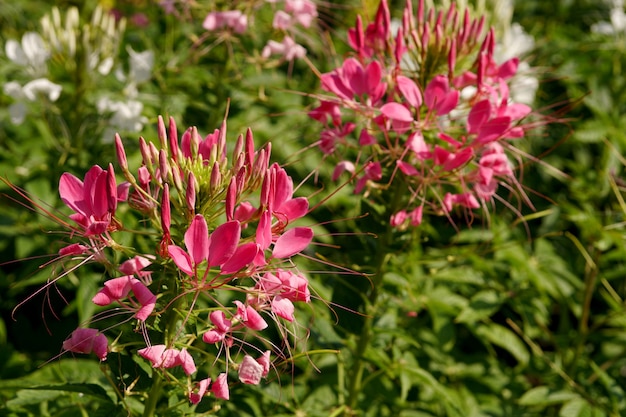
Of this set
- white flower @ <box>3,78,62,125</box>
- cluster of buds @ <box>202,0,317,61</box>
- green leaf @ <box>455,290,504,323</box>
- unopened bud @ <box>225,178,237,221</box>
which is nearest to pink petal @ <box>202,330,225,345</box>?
unopened bud @ <box>225,178,237,221</box>

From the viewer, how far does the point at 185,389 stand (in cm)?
155

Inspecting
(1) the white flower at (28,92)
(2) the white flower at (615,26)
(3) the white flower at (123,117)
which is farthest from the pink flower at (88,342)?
(2) the white flower at (615,26)

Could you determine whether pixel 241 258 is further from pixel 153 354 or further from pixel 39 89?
pixel 39 89

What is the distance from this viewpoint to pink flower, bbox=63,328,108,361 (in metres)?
1.48

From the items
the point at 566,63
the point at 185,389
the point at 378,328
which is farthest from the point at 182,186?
the point at 566,63

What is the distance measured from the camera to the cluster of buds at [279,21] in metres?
2.64

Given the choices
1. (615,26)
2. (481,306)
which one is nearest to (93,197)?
(481,306)

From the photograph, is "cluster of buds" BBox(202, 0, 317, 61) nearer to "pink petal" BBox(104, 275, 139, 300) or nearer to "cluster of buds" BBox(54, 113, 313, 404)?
"cluster of buds" BBox(54, 113, 313, 404)

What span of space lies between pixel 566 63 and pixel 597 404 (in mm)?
1557

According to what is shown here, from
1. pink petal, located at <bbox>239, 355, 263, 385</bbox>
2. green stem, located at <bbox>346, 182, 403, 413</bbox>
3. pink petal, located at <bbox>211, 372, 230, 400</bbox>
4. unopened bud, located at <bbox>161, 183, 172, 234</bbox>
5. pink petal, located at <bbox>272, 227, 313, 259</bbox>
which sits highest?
unopened bud, located at <bbox>161, 183, 172, 234</bbox>

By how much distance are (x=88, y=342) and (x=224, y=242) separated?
34 cm

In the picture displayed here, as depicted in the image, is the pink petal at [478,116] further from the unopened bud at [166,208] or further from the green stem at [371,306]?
the unopened bud at [166,208]

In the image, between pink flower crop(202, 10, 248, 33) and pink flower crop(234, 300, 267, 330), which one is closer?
pink flower crop(234, 300, 267, 330)

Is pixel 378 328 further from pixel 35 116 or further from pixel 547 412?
pixel 35 116
